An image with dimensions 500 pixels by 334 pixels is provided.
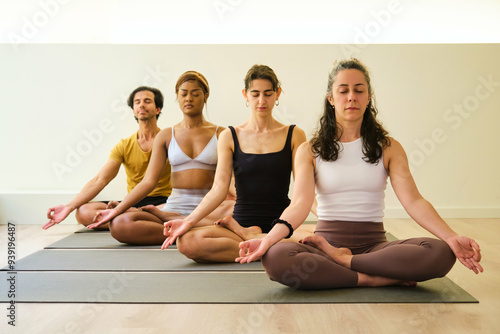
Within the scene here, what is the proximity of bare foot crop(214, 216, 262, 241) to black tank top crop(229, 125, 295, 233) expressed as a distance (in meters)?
0.09

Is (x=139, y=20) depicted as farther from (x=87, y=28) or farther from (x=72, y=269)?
(x=72, y=269)

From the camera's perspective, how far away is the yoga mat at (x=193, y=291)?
1.96 m

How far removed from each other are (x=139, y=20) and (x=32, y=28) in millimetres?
918

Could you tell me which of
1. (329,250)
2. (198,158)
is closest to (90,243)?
(198,158)

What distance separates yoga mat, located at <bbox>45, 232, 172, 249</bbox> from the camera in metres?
3.18

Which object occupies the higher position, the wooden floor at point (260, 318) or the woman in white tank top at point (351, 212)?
the woman in white tank top at point (351, 212)

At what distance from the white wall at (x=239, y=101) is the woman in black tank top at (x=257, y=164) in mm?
2046

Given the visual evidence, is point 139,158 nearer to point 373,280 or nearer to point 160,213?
point 160,213

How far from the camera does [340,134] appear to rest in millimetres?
2270

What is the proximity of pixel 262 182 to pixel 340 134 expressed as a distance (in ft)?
2.04

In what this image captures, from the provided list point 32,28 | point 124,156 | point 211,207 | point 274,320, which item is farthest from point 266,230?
point 32,28

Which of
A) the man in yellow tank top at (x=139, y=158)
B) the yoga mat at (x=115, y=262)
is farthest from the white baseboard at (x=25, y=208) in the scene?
the yoga mat at (x=115, y=262)

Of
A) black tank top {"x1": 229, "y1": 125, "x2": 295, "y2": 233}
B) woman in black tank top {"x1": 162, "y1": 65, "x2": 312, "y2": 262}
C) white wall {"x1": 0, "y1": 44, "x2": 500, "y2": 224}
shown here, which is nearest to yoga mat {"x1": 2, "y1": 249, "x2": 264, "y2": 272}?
woman in black tank top {"x1": 162, "y1": 65, "x2": 312, "y2": 262}

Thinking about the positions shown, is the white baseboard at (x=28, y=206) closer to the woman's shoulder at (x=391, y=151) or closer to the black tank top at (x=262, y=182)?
the black tank top at (x=262, y=182)
